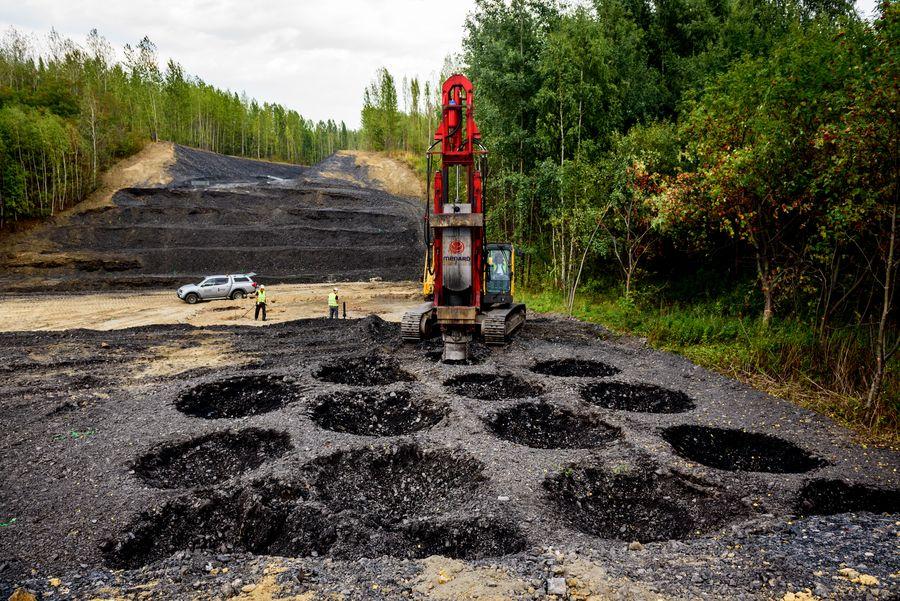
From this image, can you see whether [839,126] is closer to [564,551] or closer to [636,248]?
[564,551]

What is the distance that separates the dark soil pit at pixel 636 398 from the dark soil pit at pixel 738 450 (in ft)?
3.89

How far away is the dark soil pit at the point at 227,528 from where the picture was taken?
19.3 ft

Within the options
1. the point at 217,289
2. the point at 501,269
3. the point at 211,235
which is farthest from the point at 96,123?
the point at 501,269

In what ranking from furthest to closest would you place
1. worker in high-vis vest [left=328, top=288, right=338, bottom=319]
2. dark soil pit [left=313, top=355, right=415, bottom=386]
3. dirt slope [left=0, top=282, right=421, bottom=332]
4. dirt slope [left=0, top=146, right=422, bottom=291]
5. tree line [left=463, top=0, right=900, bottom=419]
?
dirt slope [left=0, top=146, right=422, bottom=291] < dirt slope [left=0, top=282, right=421, bottom=332] < worker in high-vis vest [left=328, top=288, right=338, bottom=319] < dark soil pit [left=313, top=355, right=415, bottom=386] < tree line [left=463, top=0, right=900, bottom=419]

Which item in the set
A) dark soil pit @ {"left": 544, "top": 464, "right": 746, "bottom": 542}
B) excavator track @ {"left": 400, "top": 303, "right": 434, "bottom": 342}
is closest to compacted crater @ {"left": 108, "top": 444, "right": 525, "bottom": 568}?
dark soil pit @ {"left": 544, "top": 464, "right": 746, "bottom": 542}

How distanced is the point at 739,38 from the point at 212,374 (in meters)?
29.0

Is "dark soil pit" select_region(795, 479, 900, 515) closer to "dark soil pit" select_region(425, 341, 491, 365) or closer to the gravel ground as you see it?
the gravel ground

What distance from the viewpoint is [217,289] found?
29484 mm

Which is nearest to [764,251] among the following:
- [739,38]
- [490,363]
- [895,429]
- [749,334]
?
[749,334]

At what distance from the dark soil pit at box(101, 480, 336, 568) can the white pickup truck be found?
24.6m

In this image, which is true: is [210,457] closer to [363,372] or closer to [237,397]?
[237,397]

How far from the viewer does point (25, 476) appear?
7.32 metres

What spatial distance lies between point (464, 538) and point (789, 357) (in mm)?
9609

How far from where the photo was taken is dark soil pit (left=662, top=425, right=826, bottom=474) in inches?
318
